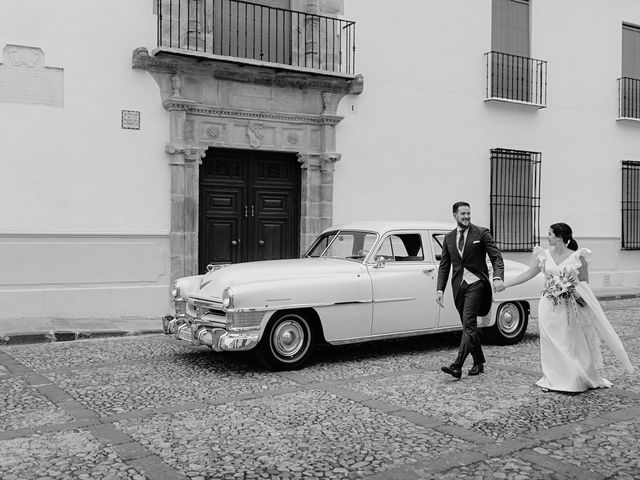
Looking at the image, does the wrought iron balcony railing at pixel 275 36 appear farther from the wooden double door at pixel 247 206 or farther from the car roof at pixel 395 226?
the car roof at pixel 395 226

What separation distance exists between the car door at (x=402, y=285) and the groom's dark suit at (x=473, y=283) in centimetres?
89

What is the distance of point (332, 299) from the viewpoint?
277 inches

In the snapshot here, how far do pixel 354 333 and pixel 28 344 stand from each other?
13.4 feet

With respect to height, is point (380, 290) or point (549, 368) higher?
point (380, 290)

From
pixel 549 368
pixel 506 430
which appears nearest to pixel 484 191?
pixel 549 368

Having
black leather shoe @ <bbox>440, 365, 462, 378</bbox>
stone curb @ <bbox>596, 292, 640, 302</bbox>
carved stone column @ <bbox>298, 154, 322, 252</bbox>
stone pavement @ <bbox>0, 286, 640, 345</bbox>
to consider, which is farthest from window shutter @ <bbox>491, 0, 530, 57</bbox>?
black leather shoe @ <bbox>440, 365, 462, 378</bbox>

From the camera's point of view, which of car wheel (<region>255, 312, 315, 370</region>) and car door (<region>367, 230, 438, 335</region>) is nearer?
car wheel (<region>255, 312, 315, 370</region>)

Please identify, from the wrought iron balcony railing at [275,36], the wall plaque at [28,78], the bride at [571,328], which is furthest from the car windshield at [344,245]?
the wall plaque at [28,78]

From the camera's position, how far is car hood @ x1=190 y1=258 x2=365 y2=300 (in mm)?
6766

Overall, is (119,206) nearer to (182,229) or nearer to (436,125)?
(182,229)

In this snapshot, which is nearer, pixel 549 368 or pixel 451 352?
pixel 549 368

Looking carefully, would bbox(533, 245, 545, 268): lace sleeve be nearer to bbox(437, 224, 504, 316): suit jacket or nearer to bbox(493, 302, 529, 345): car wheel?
bbox(437, 224, 504, 316): suit jacket

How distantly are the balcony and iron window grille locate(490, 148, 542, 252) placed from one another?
112 centimetres

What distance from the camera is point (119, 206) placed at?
34.7 feet
